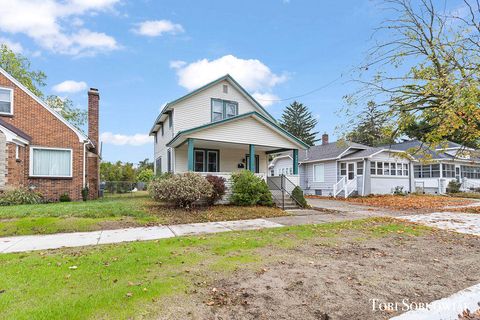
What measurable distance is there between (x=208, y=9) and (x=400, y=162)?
67.2 ft

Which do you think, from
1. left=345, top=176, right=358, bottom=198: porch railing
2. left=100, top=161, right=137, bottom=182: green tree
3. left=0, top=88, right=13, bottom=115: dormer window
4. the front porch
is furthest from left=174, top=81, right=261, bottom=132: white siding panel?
left=100, top=161, right=137, bottom=182: green tree

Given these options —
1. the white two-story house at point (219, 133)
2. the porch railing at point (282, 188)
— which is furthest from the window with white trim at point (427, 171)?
the porch railing at point (282, 188)

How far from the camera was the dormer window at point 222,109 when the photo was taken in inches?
684

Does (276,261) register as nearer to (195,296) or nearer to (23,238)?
(195,296)

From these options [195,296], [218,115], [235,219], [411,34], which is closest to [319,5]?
[411,34]

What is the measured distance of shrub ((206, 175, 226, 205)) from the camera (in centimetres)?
1233

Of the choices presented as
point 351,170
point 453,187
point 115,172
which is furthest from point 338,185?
point 115,172

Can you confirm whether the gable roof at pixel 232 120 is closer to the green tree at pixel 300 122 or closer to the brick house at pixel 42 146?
the brick house at pixel 42 146

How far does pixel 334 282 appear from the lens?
4.00 meters

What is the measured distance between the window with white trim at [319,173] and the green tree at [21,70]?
29926mm

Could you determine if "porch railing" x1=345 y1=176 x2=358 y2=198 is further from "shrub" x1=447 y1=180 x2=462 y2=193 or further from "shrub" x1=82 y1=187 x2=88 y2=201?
"shrub" x1=82 y1=187 x2=88 y2=201

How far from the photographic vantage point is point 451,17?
441 inches

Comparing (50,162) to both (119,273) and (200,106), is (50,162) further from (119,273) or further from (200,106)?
(119,273)

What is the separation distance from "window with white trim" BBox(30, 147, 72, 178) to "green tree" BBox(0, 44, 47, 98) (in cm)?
1969
